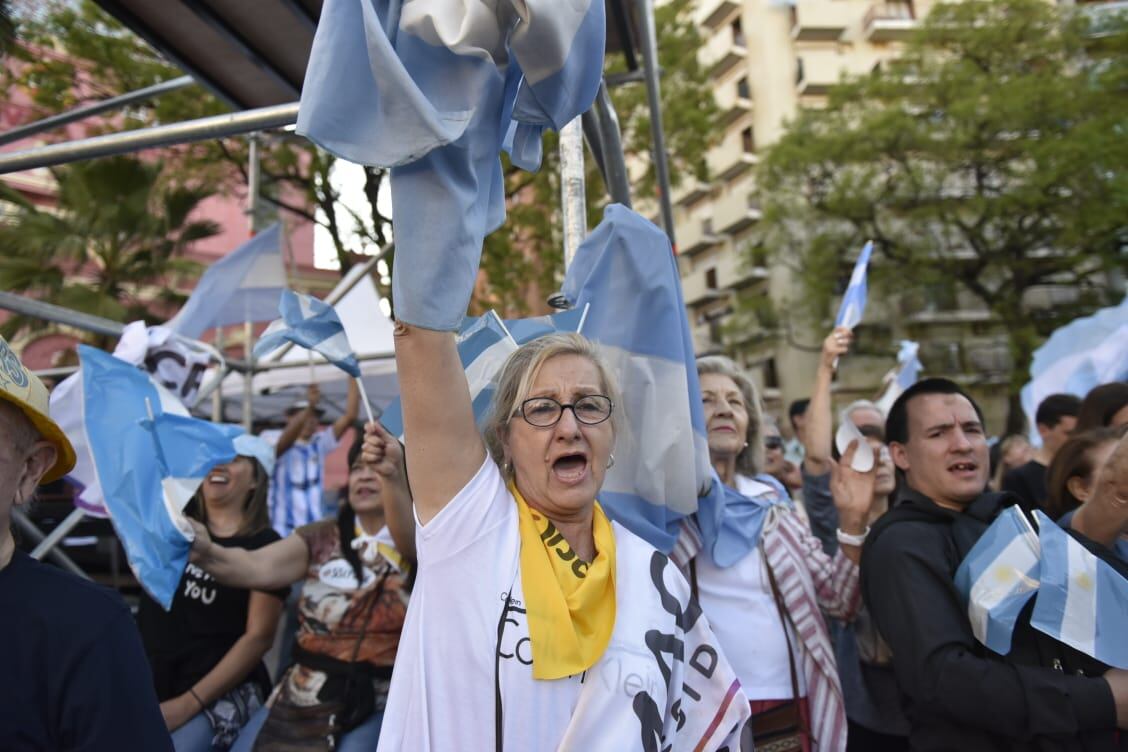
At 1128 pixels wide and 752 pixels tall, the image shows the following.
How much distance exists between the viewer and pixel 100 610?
4.77 ft

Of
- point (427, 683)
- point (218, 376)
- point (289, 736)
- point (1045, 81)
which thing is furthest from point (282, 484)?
point (1045, 81)

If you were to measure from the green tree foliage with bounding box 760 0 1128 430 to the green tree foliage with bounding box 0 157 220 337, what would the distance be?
17038mm

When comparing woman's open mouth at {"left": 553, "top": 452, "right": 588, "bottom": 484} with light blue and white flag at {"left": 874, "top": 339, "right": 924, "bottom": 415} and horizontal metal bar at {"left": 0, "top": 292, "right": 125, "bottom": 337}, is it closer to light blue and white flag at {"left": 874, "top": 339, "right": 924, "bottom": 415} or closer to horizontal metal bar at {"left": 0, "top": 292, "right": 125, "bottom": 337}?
horizontal metal bar at {"left": 0, "top": 292, "right": 125, "bottom": 337}

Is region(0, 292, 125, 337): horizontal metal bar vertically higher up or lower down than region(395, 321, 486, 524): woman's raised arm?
higher up

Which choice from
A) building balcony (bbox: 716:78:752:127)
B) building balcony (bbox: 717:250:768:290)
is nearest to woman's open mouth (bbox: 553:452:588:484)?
building balcony (bbox: 717:250:768:290)

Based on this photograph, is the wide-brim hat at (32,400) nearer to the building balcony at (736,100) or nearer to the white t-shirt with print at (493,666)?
the white t-shirt with print at (493,666)

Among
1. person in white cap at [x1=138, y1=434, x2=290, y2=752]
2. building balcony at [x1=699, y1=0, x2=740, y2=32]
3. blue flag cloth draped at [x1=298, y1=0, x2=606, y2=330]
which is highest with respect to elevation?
building balcony at [x1=699, y1=0, x2=740, y2=32]

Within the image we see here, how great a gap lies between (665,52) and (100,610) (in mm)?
13743

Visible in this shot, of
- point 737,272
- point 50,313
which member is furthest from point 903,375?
point 737,272

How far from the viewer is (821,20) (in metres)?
→ 30.6

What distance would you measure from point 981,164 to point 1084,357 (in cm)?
1837

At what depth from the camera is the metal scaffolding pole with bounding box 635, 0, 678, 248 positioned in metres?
2.92

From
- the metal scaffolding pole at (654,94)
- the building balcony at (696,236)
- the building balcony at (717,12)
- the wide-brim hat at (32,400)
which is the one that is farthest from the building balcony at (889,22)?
the wide-brim hat at (32,400)

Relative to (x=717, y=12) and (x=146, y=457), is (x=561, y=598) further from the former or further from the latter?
(x=717, y=12)
